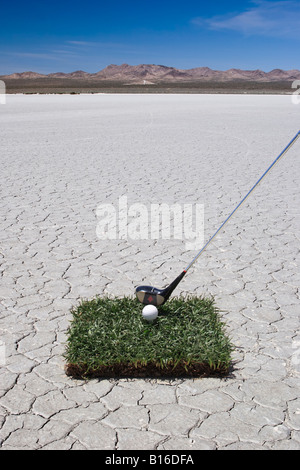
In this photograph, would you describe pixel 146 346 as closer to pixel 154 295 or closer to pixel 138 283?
pixel 154 295

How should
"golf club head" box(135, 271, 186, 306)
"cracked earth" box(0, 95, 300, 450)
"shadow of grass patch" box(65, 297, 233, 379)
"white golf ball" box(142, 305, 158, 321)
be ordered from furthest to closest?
"golf club head" box(135, 271, 186, 306), "white golf ball" box(142, 305, 158, 321), "shadow of grass patch" box(65, 297, 233, 379), "cracked earth" box(0, 95, 300, 450)

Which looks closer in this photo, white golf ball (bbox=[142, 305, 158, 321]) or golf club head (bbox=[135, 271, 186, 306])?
white golf ball (bbox=[142, 305, 158, 321])

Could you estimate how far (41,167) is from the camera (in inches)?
401

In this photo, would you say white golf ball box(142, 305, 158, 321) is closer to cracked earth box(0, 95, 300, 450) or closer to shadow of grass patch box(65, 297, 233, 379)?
shadow of grass patch box(65, 297, 233, 379)

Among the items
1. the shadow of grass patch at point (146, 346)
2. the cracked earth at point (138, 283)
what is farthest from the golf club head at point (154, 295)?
the cracked earth at point (138, 283)

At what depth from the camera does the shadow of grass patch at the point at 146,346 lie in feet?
9.80

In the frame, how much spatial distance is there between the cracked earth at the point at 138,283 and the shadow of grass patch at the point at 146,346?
7 centimetres

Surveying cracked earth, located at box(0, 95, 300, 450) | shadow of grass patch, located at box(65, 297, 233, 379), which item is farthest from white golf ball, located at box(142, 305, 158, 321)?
cracked earth, located at box(0, 95, 300, 450)

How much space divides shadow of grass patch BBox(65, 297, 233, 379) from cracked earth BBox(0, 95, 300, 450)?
7cm

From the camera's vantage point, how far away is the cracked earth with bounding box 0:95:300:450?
8.47ft

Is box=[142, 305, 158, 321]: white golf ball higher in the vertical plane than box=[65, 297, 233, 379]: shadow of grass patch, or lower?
higher

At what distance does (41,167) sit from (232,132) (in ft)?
28.5

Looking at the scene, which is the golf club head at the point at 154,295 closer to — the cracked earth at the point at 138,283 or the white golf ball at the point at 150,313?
the white golf ball at the point at 150,313
